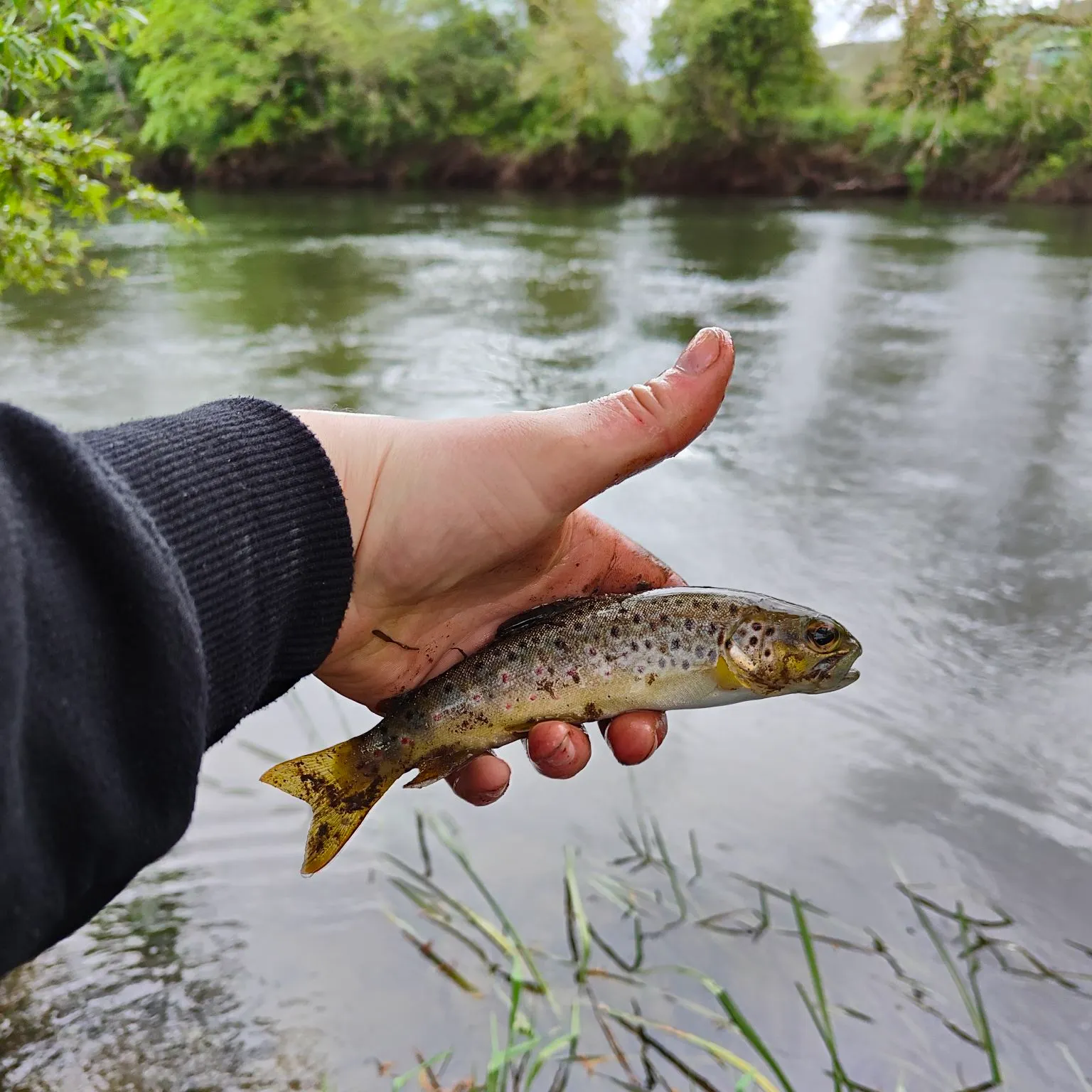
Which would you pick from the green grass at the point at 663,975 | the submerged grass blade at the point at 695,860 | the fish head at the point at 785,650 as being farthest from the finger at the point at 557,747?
the submerged grass blade at the point at 695,860

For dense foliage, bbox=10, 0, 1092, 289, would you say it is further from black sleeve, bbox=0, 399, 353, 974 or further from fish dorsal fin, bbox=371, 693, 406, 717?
black sleeve, bbox=0, 399, 353, 974

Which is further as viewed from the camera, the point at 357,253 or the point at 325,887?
the point at 357,253

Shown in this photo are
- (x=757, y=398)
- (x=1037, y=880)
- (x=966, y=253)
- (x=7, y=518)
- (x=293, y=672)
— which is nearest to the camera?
(x=7, y=518)

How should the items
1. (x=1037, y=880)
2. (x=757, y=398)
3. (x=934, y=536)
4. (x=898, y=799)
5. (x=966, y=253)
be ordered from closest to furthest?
(x=1037, y=880) → (x=898, y=799) → (x=934, y=536) → (x=757, y=398) → (x=966, y=253)

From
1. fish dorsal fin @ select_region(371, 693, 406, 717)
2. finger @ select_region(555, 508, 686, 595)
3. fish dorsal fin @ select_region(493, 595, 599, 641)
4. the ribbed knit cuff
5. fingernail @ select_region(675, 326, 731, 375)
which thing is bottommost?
fish dorsal fin @ select_region(371, 693, 406, 717)

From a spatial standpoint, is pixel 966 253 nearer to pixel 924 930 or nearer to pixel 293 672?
pixel 924 930

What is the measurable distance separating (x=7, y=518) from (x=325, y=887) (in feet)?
10.9

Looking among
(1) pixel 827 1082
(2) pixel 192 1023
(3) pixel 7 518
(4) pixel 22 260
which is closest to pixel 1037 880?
(1) pixel 827 1082

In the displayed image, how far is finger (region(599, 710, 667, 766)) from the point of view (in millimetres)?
2646

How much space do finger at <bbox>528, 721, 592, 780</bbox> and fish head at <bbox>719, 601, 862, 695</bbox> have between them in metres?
0.43

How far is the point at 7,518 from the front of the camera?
1438 millimetres

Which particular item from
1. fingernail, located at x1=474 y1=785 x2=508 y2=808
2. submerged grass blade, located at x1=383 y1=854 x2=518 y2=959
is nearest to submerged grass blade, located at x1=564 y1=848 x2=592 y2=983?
submerged grass blade, located at x1=383 y1=854 x2=518 y2=959

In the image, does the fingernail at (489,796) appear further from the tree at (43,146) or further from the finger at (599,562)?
the tree at (43,146)

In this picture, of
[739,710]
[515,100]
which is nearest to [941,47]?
[515,100]
